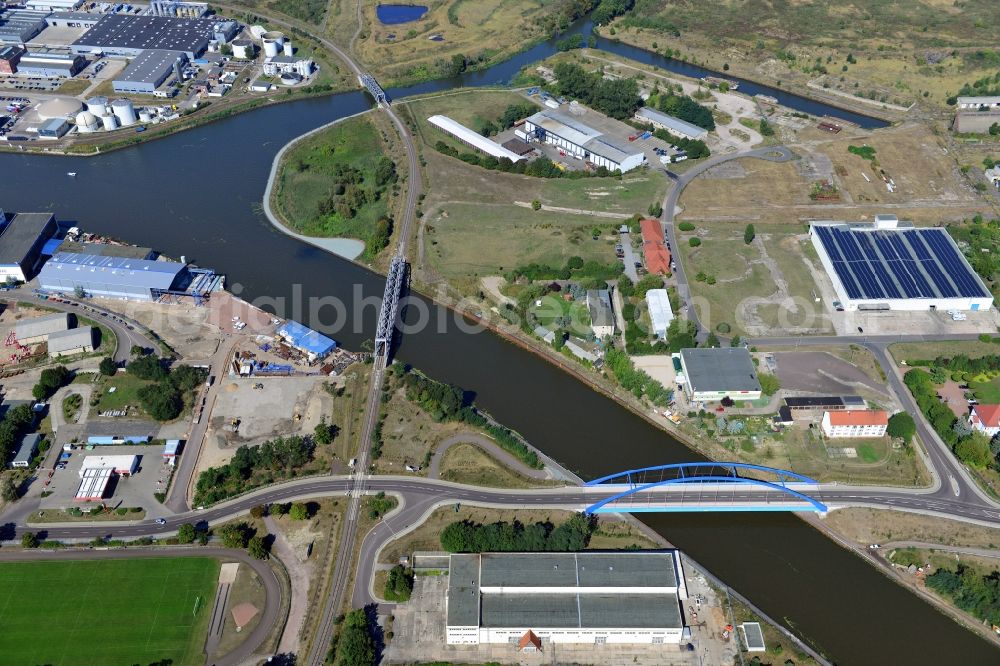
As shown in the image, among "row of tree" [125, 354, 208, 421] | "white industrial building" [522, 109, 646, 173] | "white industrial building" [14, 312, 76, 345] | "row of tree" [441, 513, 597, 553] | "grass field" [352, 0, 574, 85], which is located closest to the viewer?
"row of tree" [441, 513, 597, 553]

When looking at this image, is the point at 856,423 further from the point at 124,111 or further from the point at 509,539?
the point at 124,111

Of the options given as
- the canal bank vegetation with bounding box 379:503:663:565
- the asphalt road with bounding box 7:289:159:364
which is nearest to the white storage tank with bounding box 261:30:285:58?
the asphalt road with bounding box 7:289:159:364

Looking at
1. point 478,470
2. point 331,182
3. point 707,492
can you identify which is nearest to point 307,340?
point 478,470

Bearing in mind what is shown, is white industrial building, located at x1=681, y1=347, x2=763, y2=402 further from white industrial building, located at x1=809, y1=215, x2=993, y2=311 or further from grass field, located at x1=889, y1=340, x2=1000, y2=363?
white industrial building, located at x1=809, y1=215, x2=993, y2=311

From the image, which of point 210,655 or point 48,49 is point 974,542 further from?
point 48,49

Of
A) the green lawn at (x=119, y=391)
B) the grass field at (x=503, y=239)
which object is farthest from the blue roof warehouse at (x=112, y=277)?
the grass field at (x=503, y=239)

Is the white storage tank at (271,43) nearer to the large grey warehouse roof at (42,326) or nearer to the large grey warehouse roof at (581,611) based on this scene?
the large grey warehouse roof at (42,326)
